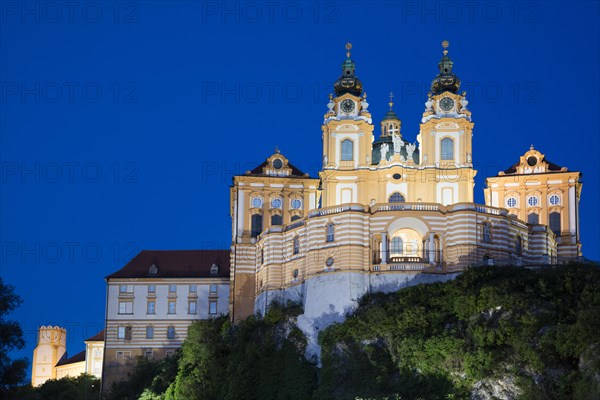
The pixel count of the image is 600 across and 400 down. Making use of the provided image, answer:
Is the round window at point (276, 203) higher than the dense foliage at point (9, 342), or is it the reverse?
the round window at point (276, 203)

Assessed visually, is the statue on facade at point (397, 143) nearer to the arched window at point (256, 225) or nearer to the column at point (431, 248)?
the arched window at point (256, 225)

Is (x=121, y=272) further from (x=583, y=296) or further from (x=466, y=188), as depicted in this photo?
(x=583, y=296)

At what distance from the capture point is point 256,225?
113812 mm

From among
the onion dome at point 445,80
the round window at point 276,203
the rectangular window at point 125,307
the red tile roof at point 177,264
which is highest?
the onion dome at point 445,80

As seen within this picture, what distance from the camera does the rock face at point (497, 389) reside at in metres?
79.9

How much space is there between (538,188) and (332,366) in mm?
34134

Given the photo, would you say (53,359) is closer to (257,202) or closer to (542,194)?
(257,202)

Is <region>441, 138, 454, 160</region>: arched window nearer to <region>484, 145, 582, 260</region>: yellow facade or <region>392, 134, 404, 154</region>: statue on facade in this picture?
<region>392, 134, 404, 154</region>: statue on facade

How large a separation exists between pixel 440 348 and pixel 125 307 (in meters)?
48.9

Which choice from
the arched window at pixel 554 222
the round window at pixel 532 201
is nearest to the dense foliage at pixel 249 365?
the round window at pixel 532 201

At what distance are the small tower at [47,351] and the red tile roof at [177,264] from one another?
44020 millimetres

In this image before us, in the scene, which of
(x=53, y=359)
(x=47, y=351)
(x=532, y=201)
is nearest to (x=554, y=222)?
(x=532, y=201)

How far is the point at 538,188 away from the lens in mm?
113375

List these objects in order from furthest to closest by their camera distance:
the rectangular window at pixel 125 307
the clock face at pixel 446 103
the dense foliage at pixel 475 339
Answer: the rectangular window at pixel 125 307, the clock face at pixel 446 103, the dense foliage at pixel 475 339
